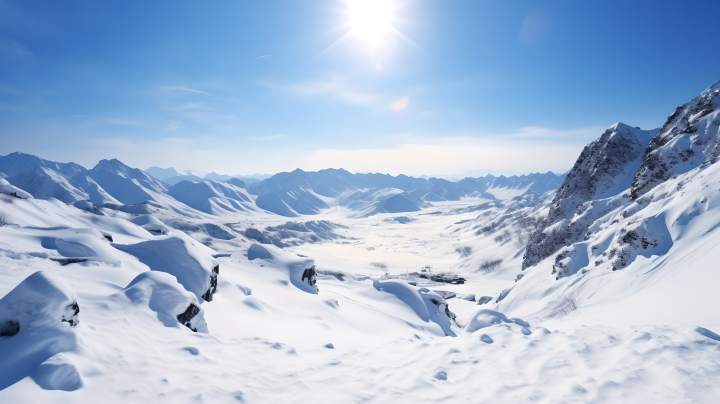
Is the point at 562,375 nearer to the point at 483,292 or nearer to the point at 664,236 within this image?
the point at 664,236

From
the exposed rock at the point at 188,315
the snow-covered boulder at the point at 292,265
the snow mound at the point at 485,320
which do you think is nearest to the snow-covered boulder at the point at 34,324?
the exposed rock at the point at 188,315

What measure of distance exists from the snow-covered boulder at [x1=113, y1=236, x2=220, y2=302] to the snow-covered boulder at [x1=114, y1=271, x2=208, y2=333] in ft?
12.1

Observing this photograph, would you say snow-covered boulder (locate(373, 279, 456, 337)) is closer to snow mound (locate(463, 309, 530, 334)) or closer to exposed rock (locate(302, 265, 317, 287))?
exposed rock (locate(302, 265, 317, 287))

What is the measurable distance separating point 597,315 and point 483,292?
4301cm

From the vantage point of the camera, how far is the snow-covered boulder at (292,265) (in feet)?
90.0

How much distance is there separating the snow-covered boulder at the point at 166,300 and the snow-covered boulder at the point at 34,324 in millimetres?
2633

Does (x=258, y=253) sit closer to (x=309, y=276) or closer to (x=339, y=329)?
(x=309, y=276)

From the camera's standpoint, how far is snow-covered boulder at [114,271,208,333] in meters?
10.7

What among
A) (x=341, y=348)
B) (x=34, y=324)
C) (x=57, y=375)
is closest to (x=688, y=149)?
(x=341, y=348)

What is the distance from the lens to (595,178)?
53.8 m

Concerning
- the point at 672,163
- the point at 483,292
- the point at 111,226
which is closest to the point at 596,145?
the point at 672,163

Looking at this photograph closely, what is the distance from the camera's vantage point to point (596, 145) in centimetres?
6009

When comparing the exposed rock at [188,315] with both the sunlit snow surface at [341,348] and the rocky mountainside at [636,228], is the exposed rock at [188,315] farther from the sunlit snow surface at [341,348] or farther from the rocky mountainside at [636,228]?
the rocky mountainside at [636,228]

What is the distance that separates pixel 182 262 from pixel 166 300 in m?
6.64
